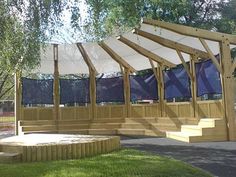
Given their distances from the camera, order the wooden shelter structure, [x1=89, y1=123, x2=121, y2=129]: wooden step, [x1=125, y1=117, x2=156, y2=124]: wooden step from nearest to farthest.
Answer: the wooden shelter structure < [x1=125, y1=117, x2=156, y2=124]: wooden step < [x1=89, y1=123, x2=121, y2=129]: wooden step

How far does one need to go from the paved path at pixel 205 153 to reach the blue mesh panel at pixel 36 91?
5.91 m

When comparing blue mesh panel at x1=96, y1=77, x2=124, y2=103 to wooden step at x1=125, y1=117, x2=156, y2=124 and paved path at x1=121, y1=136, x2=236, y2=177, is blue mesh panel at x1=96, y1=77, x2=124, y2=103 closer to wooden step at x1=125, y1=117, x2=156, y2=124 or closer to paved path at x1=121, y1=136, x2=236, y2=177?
wooden step at x1=125, y1=117, x2=156, y2=124

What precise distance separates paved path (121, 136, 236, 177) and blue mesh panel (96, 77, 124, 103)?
17.5 feet

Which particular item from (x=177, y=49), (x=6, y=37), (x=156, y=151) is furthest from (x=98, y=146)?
(x=177, y=49)

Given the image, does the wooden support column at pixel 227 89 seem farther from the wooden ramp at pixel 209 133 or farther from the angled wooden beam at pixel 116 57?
the angled wooden beam at pixel 116 57

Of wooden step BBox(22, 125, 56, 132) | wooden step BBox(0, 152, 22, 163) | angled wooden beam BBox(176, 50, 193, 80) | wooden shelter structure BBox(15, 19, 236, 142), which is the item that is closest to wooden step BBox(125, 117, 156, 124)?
wooden shelter structure BBox(15, 19, 236, 142)

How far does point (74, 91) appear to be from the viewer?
50.8 feet

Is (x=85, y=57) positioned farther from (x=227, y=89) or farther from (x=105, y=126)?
(x=227, y=89)

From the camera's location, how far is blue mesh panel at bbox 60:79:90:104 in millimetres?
15367

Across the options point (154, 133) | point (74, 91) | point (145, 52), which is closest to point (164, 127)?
point (154, 133)

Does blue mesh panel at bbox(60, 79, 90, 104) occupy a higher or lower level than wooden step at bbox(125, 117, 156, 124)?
higher

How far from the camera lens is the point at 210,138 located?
33.9ft

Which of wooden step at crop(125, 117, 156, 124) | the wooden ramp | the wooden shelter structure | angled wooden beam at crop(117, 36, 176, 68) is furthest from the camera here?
wooden step at crop(125, 117, 156, 124)

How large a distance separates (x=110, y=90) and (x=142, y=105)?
5.33 feet
